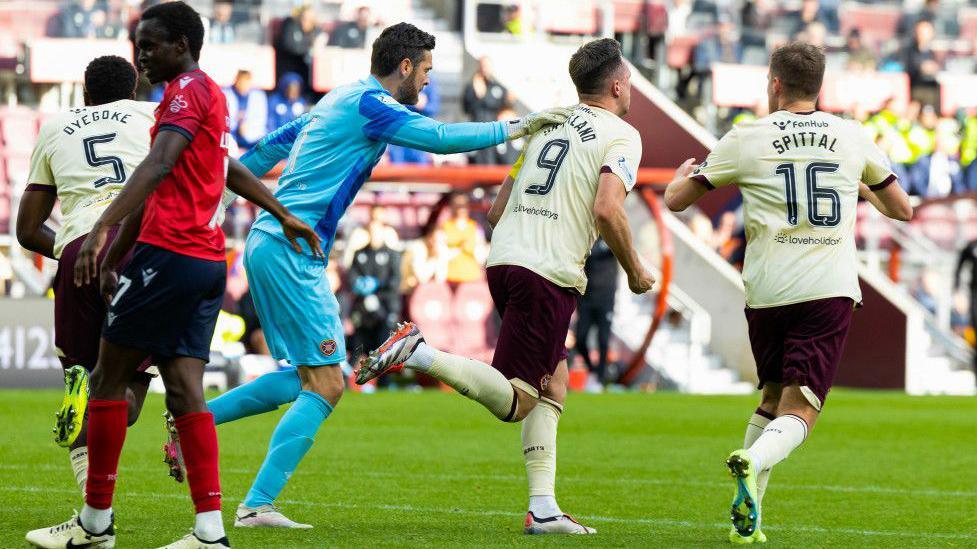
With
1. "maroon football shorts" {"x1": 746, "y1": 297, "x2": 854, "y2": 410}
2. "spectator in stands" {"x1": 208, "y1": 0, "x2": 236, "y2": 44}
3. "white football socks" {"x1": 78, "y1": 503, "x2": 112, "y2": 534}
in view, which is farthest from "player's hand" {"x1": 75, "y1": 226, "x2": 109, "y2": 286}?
"spectator in stands" {"x1": 208, "y1": 0, "x2": 236, "y2": 44}

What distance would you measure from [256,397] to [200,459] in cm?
148

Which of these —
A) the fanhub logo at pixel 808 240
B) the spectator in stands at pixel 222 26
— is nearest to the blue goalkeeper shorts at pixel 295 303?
the fanhub logo at pixel 808 240

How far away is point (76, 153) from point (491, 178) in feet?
41.6

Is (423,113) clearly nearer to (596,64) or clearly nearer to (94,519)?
(596,64)

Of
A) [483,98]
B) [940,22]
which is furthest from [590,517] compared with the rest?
A: [940,22]

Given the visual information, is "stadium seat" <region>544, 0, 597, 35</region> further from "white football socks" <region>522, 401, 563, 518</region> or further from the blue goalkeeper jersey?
"white football socks" <region>522, 401, 563, 518</region>

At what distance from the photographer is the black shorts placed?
5434 mm

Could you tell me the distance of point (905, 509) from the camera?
7984 millimetres

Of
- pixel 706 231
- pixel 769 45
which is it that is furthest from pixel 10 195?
pixel 769 45

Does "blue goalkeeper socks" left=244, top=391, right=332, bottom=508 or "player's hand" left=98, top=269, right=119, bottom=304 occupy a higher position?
"player's hand" left=98, top=269, right=119, bottom=304

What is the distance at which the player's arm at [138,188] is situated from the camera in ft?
17.6

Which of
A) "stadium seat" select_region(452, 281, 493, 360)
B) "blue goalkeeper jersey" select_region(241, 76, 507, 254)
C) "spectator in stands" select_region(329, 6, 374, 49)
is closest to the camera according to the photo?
"blue goalkeeper jersey" select_region(241, 76, 507, 254)

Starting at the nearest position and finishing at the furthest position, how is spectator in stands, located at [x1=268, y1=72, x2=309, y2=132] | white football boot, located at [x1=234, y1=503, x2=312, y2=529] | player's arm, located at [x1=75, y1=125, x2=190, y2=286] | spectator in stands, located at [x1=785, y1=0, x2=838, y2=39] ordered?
player's arm, located at [x1=75, y1=125, x2=190, y2=286]
white football boot, located at [x1=234, y1=503, x2=312, y2=529]
spectator in stands, located at [x1=268, y1=72, x2=309, y2=132]
spectator in stands, located at [x1=785, y1=0, x2=838, y2=39]

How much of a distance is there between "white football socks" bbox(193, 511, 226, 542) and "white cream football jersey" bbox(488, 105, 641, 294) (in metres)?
1.85
